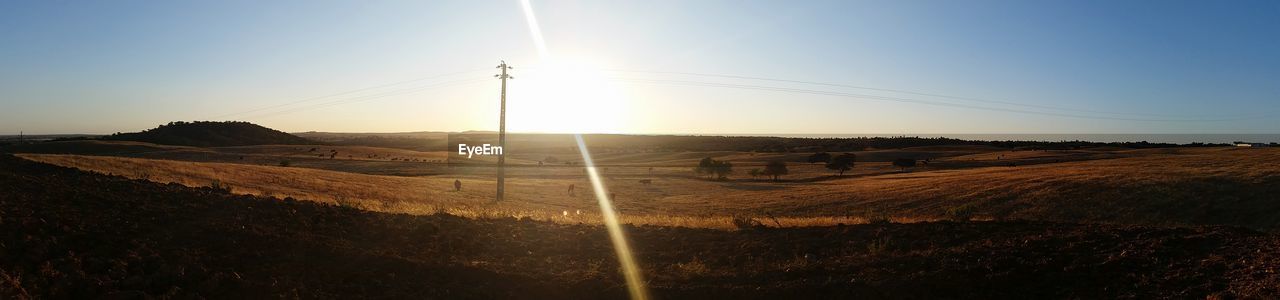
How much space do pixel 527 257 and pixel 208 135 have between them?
528ft

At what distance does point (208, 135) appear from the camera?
145000 mm

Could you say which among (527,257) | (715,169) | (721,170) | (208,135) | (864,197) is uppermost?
(208,135)

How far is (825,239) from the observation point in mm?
15086

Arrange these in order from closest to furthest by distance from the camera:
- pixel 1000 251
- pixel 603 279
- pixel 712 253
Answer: pixel 603 279
pixel 1000 251
pixel 712 253

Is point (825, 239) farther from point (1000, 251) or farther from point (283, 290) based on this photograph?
point (283, 290)

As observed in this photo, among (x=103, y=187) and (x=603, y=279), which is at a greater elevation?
(x=103, y=187)

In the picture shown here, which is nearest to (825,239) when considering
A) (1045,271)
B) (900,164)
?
(1045,271)

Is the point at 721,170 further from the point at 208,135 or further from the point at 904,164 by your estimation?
the point at 208,135

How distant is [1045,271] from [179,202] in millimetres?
17661

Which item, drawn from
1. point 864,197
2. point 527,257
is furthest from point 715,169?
point 527,257

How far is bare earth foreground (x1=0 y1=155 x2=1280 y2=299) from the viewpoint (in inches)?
365

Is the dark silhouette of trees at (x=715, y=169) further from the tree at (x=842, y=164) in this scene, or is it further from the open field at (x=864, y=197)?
the open field at (x=864, y=197)

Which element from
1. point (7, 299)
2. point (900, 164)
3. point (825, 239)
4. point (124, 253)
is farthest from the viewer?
point (900, 164)

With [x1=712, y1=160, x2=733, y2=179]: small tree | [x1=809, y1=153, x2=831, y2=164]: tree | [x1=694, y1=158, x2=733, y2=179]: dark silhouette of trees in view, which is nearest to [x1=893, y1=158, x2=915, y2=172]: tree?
[x1=809, y1=153, x2=831, y2=164]: tree
